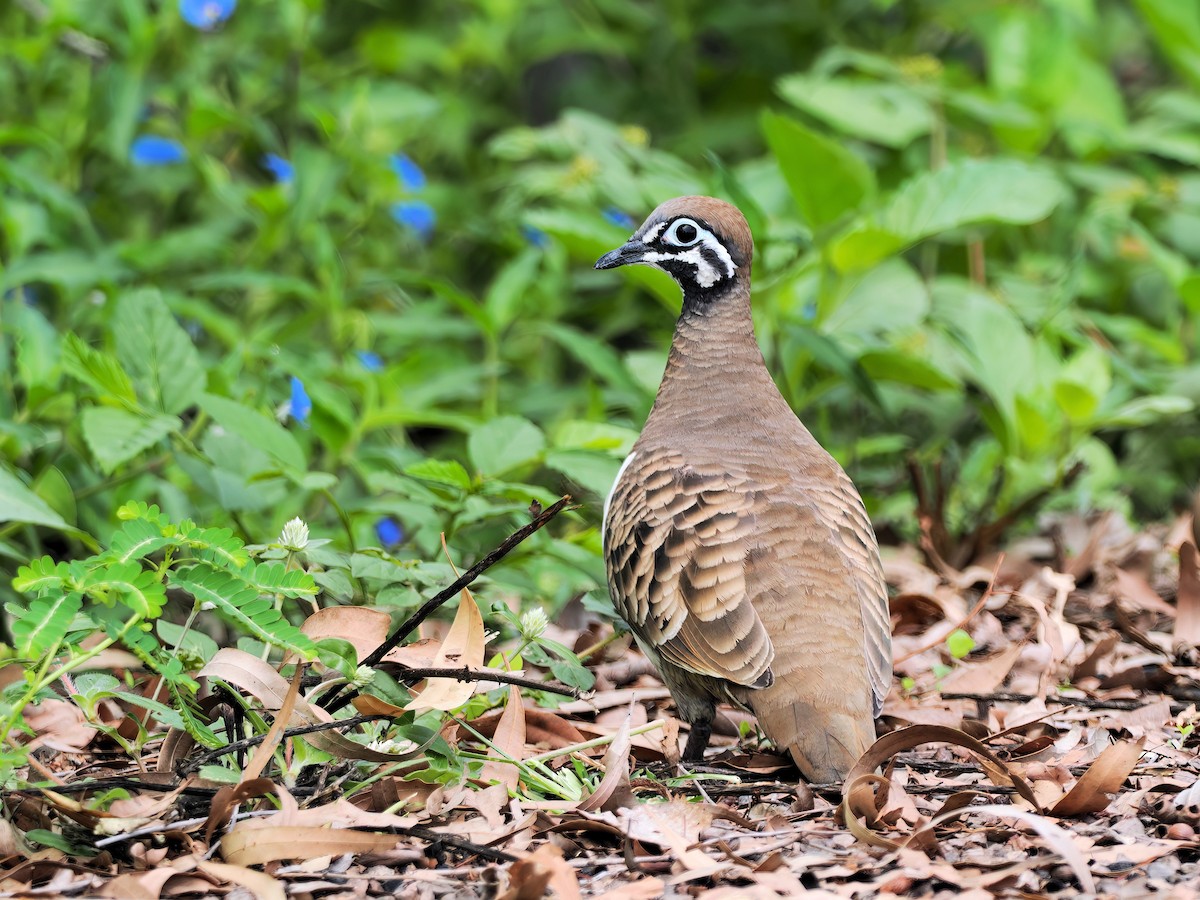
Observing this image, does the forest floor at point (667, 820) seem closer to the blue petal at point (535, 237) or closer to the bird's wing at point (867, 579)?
the bird's wing at point (867, 579)

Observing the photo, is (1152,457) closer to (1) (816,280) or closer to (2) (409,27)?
(1) (816,280)

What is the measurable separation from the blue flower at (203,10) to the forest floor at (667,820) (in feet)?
12.0

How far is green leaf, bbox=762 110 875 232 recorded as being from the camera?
530 cm

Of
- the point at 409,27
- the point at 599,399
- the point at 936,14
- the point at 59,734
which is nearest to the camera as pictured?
the point at 59,734

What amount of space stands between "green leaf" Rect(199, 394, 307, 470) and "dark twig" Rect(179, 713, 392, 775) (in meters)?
1.16

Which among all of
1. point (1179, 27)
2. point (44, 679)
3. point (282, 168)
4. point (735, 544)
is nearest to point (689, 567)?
point (735, 544)

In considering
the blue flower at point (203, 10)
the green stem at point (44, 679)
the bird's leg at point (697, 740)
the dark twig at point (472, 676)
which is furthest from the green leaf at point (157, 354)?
the blue flower at point (203, 10)

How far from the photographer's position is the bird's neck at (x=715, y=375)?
425 centimetres

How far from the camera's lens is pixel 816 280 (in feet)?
19.9

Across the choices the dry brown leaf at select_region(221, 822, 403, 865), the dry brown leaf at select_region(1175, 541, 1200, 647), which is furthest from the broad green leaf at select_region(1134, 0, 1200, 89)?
the dry brown leaf at select_region(221, 822, 403, 865)

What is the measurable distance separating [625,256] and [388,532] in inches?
63.7

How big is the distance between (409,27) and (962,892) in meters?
6.98

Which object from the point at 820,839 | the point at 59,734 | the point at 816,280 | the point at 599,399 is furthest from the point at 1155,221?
the point at 59,734

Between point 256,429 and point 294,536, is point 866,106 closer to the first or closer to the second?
point 256,429
